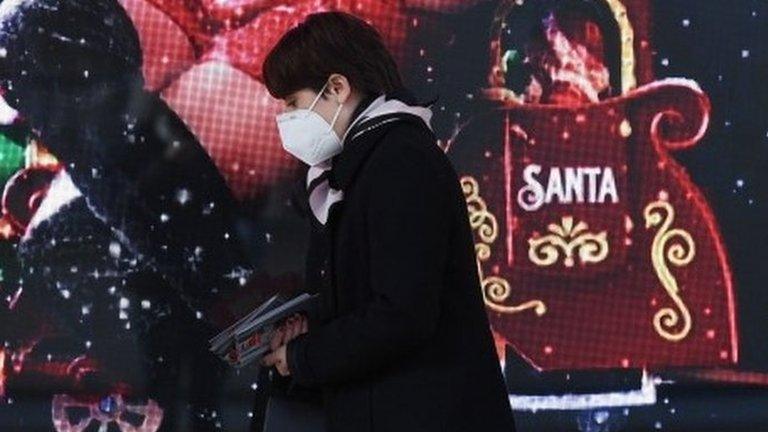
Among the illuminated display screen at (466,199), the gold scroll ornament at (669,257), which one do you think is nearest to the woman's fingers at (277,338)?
the illuminated display screen at (466,199)

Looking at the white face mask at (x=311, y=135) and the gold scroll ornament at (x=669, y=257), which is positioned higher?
the white face mask at (x=311, y=135)

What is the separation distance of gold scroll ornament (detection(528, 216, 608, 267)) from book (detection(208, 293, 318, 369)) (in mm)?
1434

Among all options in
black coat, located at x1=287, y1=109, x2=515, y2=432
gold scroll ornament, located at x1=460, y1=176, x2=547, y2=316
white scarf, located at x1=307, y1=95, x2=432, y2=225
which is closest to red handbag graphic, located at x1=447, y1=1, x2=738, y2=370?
gold scroll ornament, located at x1=460, y1=176, x2=547, y2=316

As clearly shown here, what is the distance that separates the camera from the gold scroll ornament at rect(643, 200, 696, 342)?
3766 mm

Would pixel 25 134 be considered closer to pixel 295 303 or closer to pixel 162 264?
pixel 162 264

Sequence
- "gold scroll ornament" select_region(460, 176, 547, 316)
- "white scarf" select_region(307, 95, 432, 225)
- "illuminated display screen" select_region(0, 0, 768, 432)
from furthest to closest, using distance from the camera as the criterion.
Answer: "gold scroll ornament" select_region(460, 176, 547, 316) → "illuminated display screen" select_region(0, 0, 768, 432) → "white scarf" select_region(307, 95, 432, 225)

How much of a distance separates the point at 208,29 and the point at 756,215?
1506 millimetres

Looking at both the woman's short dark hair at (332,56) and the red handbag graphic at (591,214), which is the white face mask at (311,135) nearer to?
the woman's short dark hair at (332,56)

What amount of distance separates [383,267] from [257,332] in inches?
12.7

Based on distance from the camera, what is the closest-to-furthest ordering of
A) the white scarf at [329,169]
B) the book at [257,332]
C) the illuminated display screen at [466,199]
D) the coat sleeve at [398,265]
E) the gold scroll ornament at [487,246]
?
the coat sleeve at [398,265]
the white scarf at [329,169]
the book at [257,332]
the illuminated display screen at [466,199]
the gold scroll ornament at [487,246]

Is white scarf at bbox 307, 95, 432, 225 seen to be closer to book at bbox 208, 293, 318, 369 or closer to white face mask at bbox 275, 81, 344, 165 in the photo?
white face mask at bbox 275, 81, 344, 165

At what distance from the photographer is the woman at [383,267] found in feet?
7.01

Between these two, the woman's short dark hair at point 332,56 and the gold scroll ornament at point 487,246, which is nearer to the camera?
the woman's short dark hair at point 332,56

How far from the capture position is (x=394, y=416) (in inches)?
86.3
